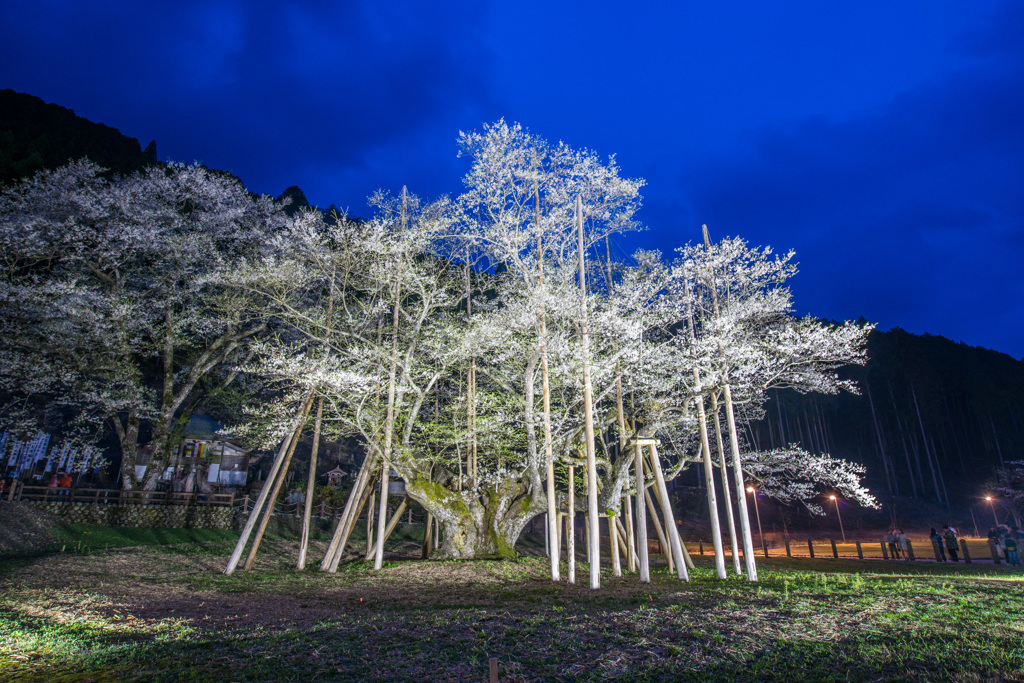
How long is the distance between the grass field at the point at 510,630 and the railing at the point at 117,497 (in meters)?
9.87

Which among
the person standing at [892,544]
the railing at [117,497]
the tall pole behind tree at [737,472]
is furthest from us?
the person standing at [892,544]

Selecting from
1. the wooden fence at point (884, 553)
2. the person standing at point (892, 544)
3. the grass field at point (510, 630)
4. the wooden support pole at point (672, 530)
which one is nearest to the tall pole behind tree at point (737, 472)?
the grass field at point (510, 630)

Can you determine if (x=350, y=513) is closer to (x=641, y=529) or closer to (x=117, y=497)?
(x=641, y=529)

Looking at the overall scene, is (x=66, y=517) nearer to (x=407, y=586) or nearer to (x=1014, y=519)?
(x=407, y=586)

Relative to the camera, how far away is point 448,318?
18141 millimetres

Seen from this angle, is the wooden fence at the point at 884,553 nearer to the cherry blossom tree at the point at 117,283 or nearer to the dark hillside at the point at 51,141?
the cherry blossom tree at the point at 117,283

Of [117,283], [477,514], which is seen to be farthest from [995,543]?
[117,283]

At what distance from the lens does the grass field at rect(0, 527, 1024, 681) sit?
15.1 ft

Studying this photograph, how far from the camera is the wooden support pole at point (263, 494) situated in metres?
12.8

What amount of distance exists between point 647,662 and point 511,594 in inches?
218

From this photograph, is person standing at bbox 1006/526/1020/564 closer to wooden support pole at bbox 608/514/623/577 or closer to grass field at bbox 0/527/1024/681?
grass field at bbox 0/527/1024/681

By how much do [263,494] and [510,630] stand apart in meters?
10.0

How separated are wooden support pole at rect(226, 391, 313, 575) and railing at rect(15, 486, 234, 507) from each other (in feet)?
32.1

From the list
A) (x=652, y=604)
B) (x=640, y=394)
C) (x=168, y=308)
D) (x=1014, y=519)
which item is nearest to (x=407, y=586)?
(x=652, y=604)
